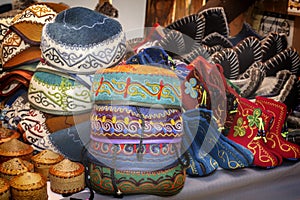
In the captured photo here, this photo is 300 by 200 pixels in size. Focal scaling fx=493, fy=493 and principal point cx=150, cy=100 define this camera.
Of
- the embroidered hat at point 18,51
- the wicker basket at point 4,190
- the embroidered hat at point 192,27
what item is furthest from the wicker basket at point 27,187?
the embroidered hat at point 192,27

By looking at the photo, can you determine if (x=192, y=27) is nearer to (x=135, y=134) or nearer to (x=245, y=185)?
(x=245, y=185)

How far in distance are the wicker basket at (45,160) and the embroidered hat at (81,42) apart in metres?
0.24

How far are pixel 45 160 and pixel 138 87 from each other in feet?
1.07

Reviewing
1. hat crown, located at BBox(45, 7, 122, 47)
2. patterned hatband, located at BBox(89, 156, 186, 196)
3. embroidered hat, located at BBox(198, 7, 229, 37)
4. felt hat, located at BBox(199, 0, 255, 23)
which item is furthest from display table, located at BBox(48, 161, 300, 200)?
felt hat, located at BBox(199, 0, 255, 23)

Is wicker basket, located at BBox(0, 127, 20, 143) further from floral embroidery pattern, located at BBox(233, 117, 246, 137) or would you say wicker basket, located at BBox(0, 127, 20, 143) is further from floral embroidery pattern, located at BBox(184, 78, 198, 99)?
floral embroidery pattern, located at BBox(233, 117, 246, 137)

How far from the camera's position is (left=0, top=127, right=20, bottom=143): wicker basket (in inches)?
56.1

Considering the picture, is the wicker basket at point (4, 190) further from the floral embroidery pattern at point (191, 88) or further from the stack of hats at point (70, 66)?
the floral embroidery pattern at point (191, 88)

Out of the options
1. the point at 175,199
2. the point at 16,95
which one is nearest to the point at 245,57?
the point at 175,199

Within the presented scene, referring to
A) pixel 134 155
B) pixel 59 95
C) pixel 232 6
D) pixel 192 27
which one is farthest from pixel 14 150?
pixel 232 6

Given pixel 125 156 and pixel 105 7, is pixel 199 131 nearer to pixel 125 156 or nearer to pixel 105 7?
pixel 125 156

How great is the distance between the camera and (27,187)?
117 cm

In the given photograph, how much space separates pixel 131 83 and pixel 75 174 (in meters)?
0.27

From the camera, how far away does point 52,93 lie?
54.2 inches

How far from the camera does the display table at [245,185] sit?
4.70 ft
